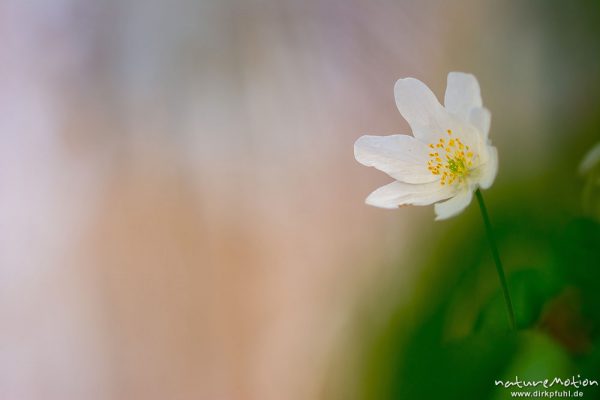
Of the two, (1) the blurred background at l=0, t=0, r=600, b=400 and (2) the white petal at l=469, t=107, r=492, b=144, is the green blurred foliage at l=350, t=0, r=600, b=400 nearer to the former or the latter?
(1) the blurred background at l=0, t=0, r=600, b=400

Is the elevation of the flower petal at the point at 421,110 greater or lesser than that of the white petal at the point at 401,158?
greater

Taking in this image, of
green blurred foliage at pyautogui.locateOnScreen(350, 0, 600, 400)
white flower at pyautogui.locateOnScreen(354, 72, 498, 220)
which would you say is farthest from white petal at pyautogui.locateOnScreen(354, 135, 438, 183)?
green blurred foliage at pyautogui.locateOnScreen(350, 0, 600, 400)

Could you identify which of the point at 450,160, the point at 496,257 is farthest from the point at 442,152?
the point at 496,257

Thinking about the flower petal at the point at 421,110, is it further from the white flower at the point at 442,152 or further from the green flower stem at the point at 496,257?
the green flower stem at the point at 496,257

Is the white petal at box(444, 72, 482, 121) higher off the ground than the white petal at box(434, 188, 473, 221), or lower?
higher

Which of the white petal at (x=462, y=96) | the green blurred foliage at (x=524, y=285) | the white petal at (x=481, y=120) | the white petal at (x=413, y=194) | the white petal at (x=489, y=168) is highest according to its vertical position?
the white petal at (x=462, y=96)

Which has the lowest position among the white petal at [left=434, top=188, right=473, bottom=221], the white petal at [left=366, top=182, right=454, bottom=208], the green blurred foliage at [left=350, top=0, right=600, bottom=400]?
the green blurred foliage at [left=350, top=0, right=600, bottom=400]

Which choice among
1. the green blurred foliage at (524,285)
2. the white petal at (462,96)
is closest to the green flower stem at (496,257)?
the green blurred foliage at (524,285)

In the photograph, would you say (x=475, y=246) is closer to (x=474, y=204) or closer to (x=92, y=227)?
(x=474, y=204)
